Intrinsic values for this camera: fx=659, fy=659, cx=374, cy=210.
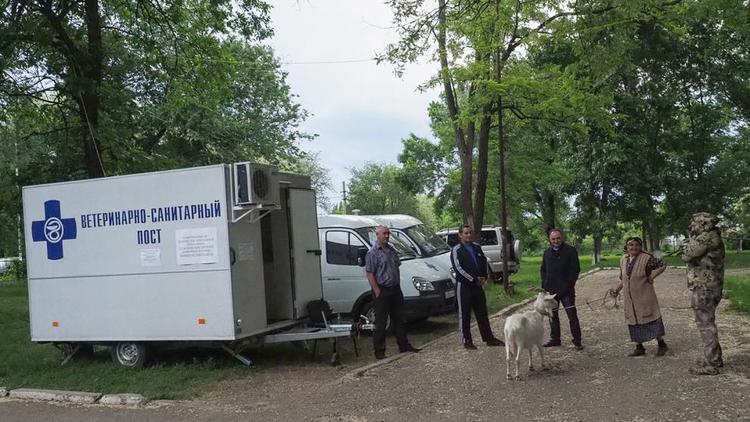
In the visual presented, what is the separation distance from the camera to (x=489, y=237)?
75.0ft

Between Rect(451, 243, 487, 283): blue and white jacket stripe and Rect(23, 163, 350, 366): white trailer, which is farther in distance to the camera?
Rect(451, 243, 487, 283): blue and white jacket stripe

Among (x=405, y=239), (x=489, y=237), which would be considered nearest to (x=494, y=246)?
(x=489, y=237)

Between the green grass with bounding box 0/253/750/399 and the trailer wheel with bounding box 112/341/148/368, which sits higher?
the trailer wheel with bounding box 112/341/148/368

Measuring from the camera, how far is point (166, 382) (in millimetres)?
8164

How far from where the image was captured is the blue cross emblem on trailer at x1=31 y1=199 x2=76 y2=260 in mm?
9250

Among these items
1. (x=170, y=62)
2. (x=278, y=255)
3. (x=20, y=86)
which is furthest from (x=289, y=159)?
(x=278, y=255)

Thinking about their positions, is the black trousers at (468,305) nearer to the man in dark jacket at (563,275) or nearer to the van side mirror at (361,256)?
the man in dark jacket at (563,275)

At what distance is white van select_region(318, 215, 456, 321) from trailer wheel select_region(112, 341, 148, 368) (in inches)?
139

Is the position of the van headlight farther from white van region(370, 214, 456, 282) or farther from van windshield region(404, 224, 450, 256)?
van windshield region(404, 224, 450, 256)

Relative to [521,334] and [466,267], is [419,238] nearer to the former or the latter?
[466,267]

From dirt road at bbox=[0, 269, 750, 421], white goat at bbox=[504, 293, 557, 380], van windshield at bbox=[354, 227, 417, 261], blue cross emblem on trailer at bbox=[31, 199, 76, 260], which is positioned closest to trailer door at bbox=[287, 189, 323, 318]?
dirt road at bbox=[0, 269, 750, 421]

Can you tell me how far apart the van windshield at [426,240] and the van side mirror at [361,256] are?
2248mm

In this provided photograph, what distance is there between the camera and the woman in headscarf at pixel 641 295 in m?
7.96

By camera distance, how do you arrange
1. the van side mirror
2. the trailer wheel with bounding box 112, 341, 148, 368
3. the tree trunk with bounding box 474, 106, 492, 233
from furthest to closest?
the tree trunk with bounding box 474, 106, 492, 233 < the van side mirror < the trailer wheel with bounding box 112, 341, 148, 368
